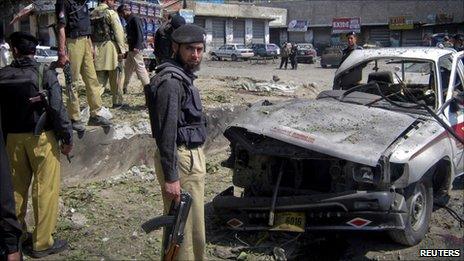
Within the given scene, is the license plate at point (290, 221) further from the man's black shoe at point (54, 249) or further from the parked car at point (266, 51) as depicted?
the parked car at point (266, 51)

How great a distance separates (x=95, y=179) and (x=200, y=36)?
348cm

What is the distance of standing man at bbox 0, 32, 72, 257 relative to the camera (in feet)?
13.1

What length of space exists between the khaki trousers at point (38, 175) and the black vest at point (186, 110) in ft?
4.43

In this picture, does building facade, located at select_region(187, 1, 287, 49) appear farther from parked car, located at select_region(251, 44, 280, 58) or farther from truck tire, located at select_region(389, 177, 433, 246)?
truck tire, located at select_region(389, 177, 433, 246)

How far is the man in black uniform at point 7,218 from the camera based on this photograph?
2420mm

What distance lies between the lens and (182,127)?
330 centimetres

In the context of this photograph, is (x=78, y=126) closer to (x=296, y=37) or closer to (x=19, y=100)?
(x=19, y=100)

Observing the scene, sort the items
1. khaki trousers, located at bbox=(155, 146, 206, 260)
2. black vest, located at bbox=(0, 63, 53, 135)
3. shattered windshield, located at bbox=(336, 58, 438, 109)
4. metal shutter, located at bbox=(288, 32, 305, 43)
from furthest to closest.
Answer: metal shutter, located at bbox=(288, 32, 305, 43) → shattered windshield, located at bbox=(336, 58, 438, 109) → black vest, located at bbox=(0, 63, 53, 135) → khaki trousers, located at bbox=(155, 146, 206, 260)

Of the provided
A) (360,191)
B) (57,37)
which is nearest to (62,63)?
(57,37)

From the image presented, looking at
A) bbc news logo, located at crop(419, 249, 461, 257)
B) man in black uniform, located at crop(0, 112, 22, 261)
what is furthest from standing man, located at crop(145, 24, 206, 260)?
bbc news logo, located at crop(419, 249, 461, 257)

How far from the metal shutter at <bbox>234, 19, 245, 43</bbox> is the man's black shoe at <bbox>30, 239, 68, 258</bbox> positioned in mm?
45123

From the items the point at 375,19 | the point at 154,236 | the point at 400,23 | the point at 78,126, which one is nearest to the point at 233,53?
the point at 375,19

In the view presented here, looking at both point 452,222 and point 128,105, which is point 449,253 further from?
point 128,105

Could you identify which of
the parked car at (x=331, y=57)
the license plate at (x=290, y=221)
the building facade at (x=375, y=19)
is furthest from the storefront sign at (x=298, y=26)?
the license plate at (x=290, y=221)
